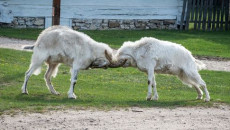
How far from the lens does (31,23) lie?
28.1 m

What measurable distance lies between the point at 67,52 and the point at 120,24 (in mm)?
16340

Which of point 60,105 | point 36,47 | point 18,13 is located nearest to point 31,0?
point 18,13

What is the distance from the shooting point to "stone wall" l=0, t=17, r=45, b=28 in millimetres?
27712

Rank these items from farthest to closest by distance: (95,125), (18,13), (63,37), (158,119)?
1. (18,13)
2. (63,37)
3. (158,119)
4. (95,125)

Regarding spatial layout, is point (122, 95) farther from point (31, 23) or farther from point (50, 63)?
point (31, 23)

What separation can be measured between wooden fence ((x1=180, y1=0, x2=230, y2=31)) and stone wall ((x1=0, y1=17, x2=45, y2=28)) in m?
A: 7.88

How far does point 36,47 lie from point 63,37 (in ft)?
2.30

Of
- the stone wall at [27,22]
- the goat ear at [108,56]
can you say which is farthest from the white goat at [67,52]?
the stone wall at [27,22]

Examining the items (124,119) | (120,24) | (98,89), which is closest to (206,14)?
(120,24)

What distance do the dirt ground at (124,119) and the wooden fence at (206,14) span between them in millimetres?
18492

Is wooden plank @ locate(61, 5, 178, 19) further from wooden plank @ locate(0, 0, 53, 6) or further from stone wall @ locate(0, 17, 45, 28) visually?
stone wall @ locate(0, 17, 45, 28)

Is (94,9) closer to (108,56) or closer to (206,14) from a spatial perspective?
(206,14)

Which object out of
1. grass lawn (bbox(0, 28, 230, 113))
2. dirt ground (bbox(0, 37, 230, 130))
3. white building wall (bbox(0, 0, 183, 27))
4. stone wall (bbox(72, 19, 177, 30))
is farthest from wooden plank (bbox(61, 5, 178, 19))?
dirt ground (bbox(0, 37, 230, 130))

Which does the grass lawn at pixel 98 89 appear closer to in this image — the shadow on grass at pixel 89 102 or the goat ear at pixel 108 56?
the shadow on grass at pixel 89 102
